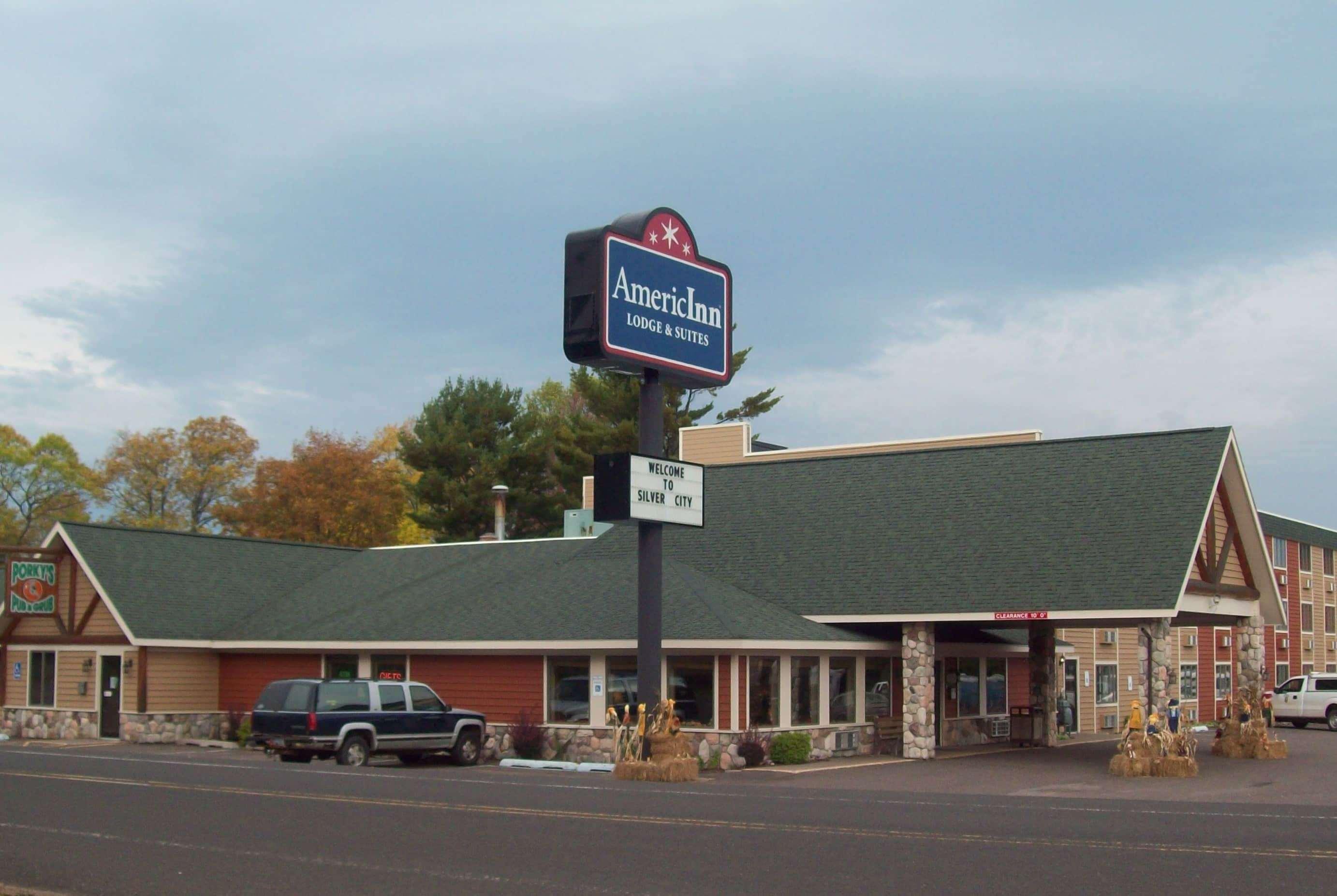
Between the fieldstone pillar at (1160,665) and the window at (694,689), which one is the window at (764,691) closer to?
the window at (694,689)

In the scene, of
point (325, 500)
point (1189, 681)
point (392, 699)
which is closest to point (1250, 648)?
point (392, 699)

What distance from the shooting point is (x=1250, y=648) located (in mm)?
33094

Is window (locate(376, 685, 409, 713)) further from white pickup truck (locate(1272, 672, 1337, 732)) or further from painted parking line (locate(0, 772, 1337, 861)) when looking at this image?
white pickup truck (locate(1272, 672, 1337, 732))

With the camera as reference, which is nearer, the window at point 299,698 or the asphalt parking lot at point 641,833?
the asphalt parking lot at point 641,833

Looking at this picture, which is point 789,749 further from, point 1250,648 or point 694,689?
point 1250,648

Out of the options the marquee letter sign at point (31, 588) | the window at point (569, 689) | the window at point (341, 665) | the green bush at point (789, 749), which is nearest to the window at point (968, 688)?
the green bush at point (789, 749)

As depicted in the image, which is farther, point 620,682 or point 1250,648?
point 1250,648

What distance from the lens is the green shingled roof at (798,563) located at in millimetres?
28938

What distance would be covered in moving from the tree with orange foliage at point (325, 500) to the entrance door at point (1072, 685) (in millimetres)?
37790

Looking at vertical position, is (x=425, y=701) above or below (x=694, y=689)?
below

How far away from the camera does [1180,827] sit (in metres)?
15.9

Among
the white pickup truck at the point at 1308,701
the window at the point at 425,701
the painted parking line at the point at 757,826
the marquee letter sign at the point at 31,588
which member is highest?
the marquee letter sign at the point at 31,588

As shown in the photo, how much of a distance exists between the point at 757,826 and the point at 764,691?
13.3 m

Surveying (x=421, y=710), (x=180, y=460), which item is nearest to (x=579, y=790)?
(x=421, y=710)
